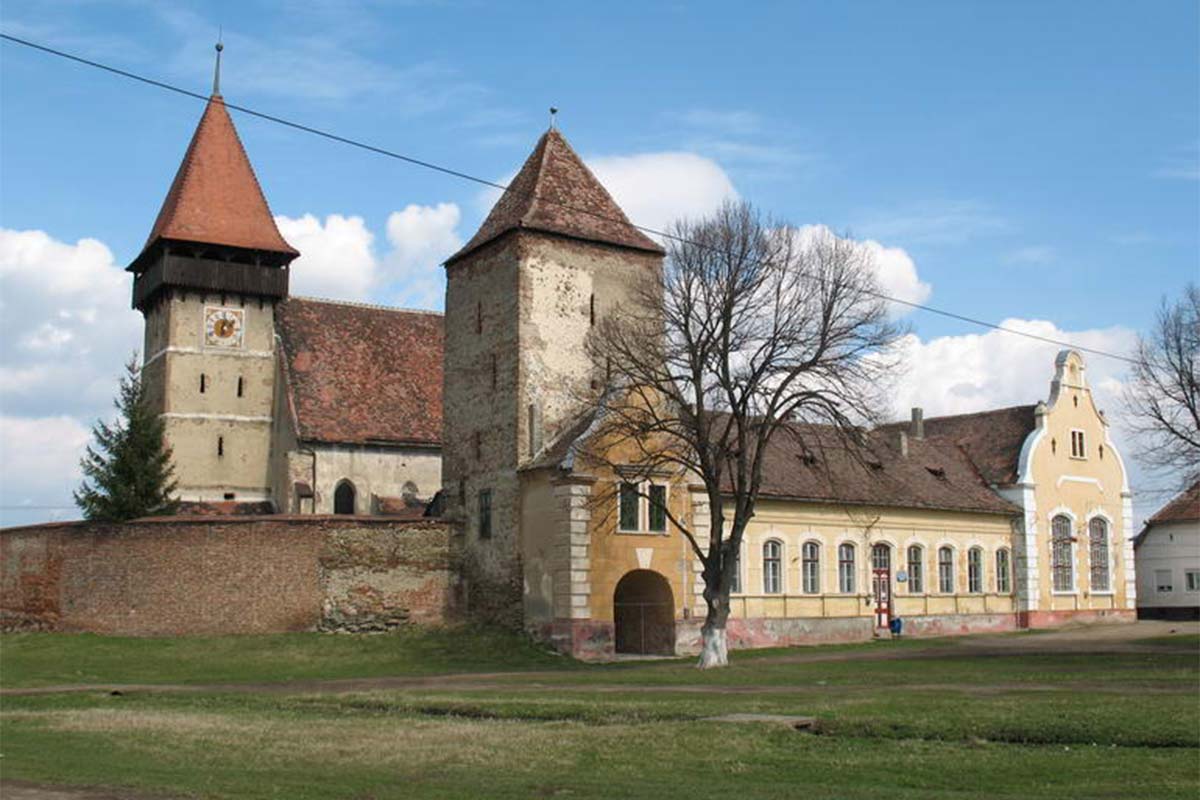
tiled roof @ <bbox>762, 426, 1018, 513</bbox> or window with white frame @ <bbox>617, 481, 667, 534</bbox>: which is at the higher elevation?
tiled roof @ <bbox>762, 426, 1018, 513</bbox>

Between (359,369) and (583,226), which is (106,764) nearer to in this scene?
(583,226)

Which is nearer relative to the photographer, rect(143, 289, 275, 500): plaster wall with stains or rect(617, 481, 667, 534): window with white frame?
rect(617, 481, 667, 534): window with white frame

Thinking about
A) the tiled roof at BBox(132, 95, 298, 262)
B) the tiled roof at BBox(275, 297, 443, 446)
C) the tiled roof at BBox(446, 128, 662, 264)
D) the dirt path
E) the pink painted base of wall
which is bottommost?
the dirt path

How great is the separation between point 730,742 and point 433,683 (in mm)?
13764

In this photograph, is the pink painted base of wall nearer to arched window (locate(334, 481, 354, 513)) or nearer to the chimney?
the chimney

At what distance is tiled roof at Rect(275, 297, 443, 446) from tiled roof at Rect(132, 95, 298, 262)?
124 inches

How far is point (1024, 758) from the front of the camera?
1458 centimetres

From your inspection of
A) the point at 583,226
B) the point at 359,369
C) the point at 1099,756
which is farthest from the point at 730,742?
the point at 359,369

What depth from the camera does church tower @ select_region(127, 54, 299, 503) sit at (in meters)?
50.5

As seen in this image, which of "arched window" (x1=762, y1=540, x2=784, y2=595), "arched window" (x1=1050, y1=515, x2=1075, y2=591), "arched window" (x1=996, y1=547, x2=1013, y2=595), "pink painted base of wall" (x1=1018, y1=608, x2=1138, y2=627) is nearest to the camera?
"arched window" (x1=762, y1=540, x2=784, y2=595)

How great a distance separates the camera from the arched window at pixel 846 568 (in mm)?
44594

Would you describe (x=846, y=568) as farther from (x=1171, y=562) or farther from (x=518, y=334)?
(x=1171, y=562)

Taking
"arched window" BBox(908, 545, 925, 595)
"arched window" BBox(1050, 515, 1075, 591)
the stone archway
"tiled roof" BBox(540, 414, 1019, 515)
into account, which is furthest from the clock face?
"arched window" BBox(1050, 515, 1075, 591)

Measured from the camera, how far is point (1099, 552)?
2115 inches
